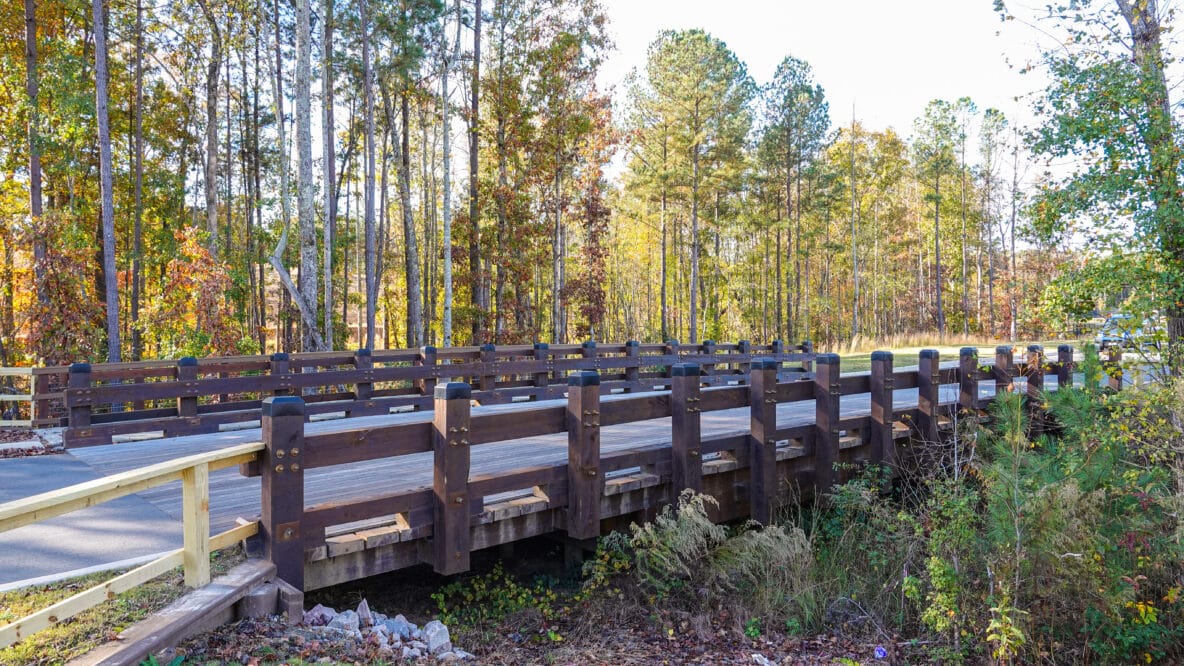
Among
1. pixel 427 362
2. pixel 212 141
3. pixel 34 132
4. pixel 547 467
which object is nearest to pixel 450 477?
pixel 547 467

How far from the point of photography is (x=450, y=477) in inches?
190

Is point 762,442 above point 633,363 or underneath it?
underneath

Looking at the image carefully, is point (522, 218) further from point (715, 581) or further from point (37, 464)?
point (715, 581)

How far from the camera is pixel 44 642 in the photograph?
3.12m

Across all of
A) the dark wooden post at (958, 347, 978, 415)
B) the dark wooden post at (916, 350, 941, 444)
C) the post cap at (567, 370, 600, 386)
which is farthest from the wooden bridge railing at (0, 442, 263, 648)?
the dark wooden post at (958, 347, 978, 415)

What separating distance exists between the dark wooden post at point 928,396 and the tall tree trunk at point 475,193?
54.5 feet

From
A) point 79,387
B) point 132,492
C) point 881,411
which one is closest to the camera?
point 132,492

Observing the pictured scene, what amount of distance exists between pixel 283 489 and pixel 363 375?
6595 millimetres

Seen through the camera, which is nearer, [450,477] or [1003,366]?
[450,477]

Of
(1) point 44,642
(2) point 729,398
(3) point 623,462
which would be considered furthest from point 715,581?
(1) point 44,642

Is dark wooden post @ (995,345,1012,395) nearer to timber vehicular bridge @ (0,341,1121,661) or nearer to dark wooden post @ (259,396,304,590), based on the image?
timber vehicular bridge @ (0,341,1121,661)

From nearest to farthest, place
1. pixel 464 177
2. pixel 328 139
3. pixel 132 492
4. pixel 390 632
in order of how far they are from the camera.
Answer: pixel 132 492, pixel 390 632, pixel 328 139, pixel 464 177

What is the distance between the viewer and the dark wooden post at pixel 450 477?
15.8 ft

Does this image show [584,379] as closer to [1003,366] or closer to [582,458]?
[582,458]
